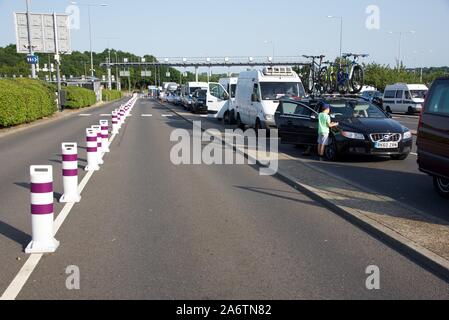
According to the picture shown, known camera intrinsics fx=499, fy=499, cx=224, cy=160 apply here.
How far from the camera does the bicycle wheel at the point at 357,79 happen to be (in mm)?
18516

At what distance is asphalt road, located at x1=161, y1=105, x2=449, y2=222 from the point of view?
7.75 meters

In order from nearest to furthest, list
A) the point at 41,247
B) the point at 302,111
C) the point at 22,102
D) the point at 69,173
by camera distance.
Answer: the point at 41,247 < the point at 69,173 < the point at 302,111 < the point at 22,102

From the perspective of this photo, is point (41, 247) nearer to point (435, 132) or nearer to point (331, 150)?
point (435, 132)

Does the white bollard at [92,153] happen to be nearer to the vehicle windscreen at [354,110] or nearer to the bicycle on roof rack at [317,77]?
the vehicle windscreen at [354,110]

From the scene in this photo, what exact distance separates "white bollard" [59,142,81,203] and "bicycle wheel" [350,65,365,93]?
Answer: 13.1m

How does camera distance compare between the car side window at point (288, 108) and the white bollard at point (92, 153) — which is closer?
the white bollard at point (92, 153)

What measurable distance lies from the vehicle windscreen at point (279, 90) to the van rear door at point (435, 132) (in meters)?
10.7

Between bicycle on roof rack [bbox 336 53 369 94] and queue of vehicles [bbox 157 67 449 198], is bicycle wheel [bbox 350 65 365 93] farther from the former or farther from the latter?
queue of vehicles [bbox 157 67 449 198]

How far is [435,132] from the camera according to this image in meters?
7.89

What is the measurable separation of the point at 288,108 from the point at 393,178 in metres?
5.23

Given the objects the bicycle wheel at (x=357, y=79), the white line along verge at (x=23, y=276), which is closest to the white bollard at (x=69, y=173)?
the white line along verge at (x=23, y=276)

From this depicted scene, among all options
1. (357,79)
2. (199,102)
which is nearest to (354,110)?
(357,79)

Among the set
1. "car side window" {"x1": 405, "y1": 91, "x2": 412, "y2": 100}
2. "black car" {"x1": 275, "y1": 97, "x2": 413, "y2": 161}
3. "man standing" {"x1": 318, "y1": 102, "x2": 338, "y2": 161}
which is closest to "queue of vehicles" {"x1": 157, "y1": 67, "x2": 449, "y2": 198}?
"black car" {"x1": 275, "y1": 97, "x2": 413, "y2": 161}

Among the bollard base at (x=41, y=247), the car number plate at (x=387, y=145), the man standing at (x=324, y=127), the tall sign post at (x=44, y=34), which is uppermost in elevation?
the tall sign post at (x=44, y=34)
